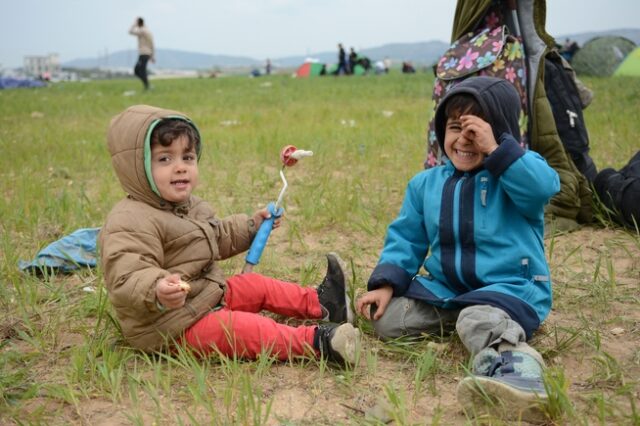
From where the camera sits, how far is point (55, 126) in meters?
7.86

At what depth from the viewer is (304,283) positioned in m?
2.82

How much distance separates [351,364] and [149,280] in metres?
0.71

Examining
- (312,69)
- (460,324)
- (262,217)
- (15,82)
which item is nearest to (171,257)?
(262,217)

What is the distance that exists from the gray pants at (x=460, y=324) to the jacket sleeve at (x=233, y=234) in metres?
0.60

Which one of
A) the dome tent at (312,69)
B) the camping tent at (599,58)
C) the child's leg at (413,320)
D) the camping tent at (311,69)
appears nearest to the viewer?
the child's leg at (413,320)

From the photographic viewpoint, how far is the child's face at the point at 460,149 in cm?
226

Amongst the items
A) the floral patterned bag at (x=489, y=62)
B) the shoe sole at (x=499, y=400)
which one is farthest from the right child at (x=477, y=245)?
the floral patterned bag at (x=489, y=62)

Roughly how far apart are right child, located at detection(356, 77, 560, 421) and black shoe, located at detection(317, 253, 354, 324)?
0.21 feet

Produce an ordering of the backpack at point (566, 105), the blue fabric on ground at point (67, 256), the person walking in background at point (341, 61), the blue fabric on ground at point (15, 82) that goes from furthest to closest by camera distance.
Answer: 1. the person walking in background at point (341, 61)
2. the blue fabric on ground at point (15, 82)
3. the backpack at point (566, 105)
4. the blue fabric on ground at point (67, 256)

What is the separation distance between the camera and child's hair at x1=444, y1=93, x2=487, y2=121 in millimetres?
2236

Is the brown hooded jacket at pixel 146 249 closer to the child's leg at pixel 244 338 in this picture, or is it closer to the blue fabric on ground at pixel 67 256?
the child's leg at pixel 244 338

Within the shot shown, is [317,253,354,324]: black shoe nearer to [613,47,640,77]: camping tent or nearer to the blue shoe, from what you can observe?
the blue shoe

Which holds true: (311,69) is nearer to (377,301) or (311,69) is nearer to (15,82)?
(15,82)

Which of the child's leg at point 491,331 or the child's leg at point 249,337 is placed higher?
the child's leg at point 491,331
